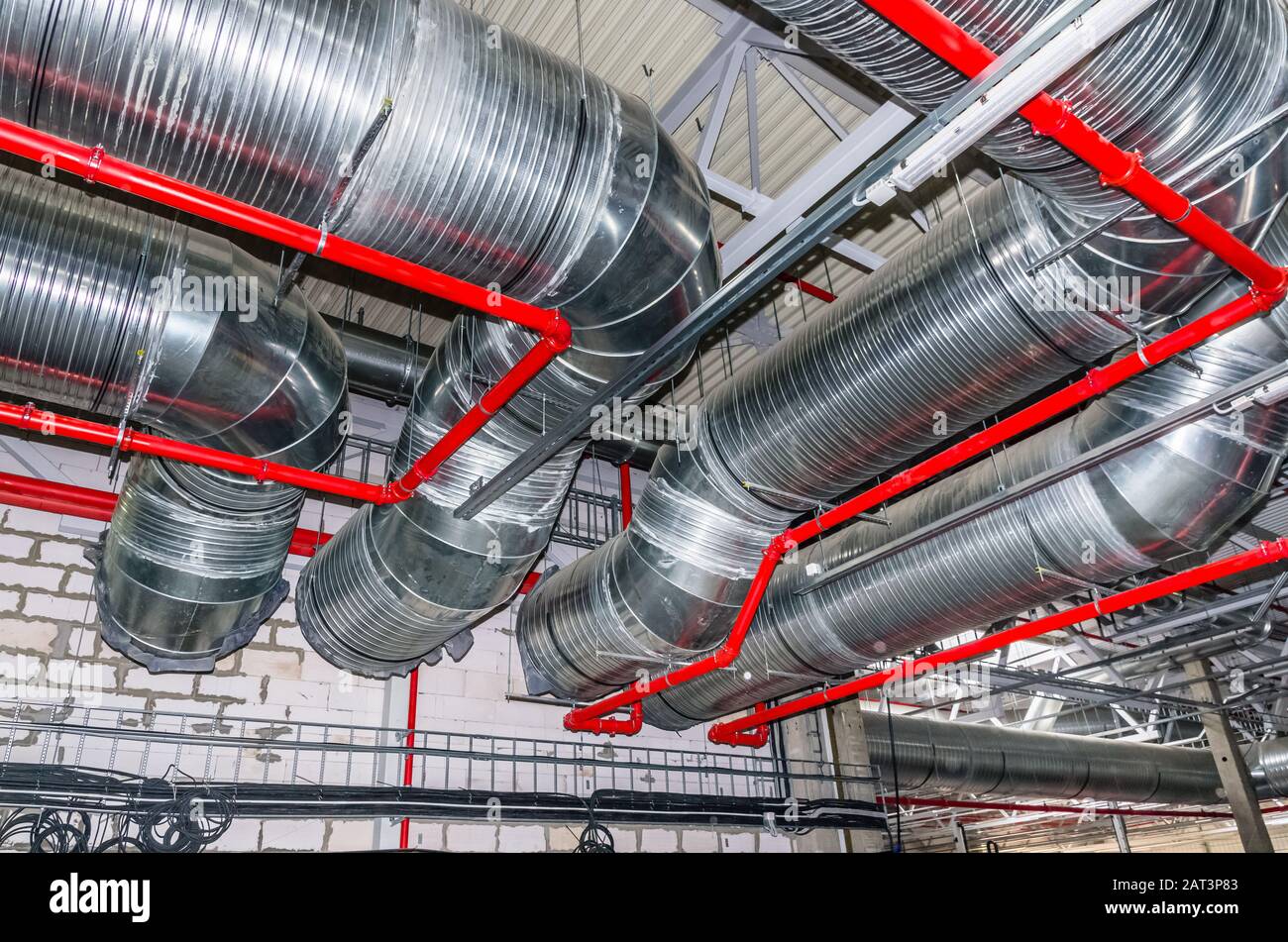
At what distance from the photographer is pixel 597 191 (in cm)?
271

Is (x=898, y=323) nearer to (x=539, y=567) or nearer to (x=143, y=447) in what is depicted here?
(x=143, y=447)

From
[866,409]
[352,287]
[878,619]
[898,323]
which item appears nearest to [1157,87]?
[898,323]

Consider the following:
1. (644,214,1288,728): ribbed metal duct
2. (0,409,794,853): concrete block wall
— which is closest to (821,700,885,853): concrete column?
(644,214,1288,728): ribbed metal duct

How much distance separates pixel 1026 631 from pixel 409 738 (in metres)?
3.65

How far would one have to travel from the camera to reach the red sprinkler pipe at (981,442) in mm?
2834

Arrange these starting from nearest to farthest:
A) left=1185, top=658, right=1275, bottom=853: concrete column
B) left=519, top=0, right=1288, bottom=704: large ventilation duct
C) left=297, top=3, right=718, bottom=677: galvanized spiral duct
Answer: left=297, top=3, right=718, bottom=677: galvanized spiral duct
left=519, top=0, right=1288, bottom=704: large ventilation duct
left=1185, top=658, right=1275, bottom=853: concrete column

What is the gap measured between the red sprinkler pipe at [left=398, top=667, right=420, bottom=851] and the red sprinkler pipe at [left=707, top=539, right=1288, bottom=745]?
2351mm

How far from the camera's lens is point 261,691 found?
5.04 metres

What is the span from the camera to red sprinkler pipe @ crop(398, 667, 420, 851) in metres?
4.96

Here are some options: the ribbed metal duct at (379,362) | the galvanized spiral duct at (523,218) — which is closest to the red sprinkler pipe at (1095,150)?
the galvanized spiral duct at (523,218)

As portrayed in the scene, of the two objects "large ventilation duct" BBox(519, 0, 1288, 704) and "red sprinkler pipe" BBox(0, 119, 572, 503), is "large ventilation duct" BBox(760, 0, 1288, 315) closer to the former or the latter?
"large ventilation duct" BBox(519, 0, 1288, 704)

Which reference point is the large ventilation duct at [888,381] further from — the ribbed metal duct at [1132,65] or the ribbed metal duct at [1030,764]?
the ribbed metal duct at [1030,764]
